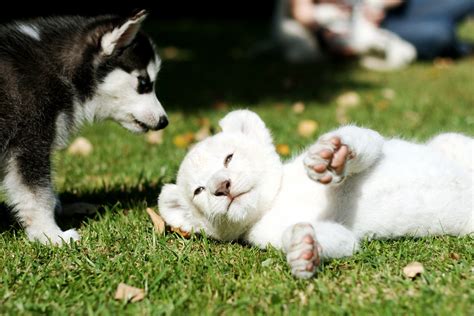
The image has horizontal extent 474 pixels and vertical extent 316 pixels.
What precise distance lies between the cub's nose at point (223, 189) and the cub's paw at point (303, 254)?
47 centimetres

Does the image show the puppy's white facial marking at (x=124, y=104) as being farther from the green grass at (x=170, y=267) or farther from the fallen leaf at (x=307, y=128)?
the fallen leaf at (x=307, y=128)

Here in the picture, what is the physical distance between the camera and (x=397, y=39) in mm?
11914

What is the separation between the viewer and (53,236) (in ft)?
12.4

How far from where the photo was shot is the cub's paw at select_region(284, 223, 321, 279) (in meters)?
2.96

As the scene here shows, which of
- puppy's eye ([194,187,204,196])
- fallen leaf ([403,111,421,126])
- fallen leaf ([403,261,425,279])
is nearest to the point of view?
fallen leaf ([403,261,425,279])

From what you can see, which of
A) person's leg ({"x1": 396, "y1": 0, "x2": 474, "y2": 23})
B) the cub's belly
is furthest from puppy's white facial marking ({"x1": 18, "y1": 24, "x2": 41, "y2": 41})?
person's leg ({"x1": 396, "y1": 0, "x2": 474, "y2": 23})

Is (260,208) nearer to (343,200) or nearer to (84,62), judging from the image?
(343,200)

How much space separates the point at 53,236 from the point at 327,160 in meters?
1.81

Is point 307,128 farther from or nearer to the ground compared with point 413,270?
nearer to the ground

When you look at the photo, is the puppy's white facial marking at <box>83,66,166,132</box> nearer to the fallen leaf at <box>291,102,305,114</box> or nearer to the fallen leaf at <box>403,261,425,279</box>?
the fallen leaf at <box>403,261,425,279</box>

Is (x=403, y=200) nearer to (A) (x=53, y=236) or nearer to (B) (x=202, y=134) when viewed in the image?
(A) (x=53, y=236)

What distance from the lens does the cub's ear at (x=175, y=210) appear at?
367 centimetres

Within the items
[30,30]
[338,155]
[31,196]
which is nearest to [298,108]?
[30,30]

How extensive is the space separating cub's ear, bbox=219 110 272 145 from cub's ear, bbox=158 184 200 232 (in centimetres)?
50
